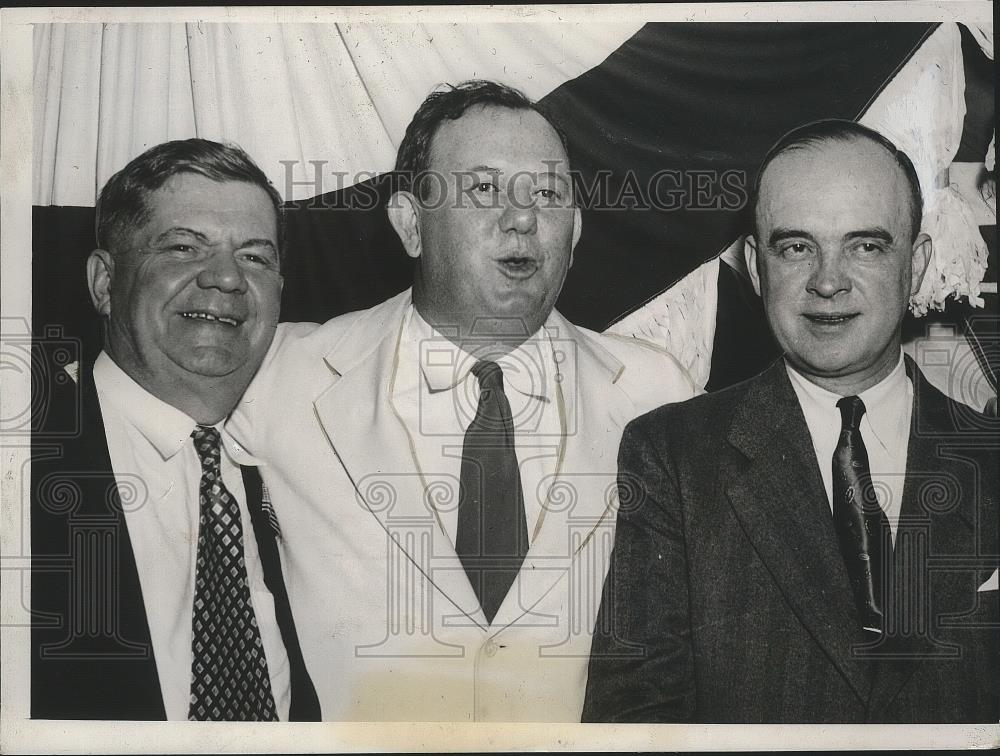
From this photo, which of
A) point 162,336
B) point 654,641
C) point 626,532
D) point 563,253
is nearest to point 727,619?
point 654,641

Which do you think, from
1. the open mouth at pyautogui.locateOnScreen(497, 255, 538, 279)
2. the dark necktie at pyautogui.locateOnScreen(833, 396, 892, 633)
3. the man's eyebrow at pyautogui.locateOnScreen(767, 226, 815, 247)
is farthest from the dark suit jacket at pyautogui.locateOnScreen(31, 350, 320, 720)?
the man's eyebrow at pyautogui.locateOnScreen(767, 226, 815, 247)

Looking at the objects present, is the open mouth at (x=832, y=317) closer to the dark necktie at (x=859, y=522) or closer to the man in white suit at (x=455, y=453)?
the dark necktie at (x=859, y=522)

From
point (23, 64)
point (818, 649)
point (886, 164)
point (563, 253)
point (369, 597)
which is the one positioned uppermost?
point (23, 64)

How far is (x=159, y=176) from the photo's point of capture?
90.5 inches

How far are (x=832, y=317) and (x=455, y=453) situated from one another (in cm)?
104

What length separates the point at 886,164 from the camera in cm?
231

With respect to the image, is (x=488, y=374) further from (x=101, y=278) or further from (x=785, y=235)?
(x=101, y=278)

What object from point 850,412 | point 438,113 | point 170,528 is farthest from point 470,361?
point 850,412

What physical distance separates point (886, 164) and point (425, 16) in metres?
1.29

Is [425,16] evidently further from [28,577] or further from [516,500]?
[28,577]

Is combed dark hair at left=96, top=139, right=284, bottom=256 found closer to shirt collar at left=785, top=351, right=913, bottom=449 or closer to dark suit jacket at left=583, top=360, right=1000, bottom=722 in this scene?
dark suit jacket at left=583, top=360, right=1000, bottom=722

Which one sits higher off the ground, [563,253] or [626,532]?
[563,253]

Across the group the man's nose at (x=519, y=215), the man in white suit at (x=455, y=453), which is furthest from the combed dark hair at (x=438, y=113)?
the man's nose at (x=519, y=215)

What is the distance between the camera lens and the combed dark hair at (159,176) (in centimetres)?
230
